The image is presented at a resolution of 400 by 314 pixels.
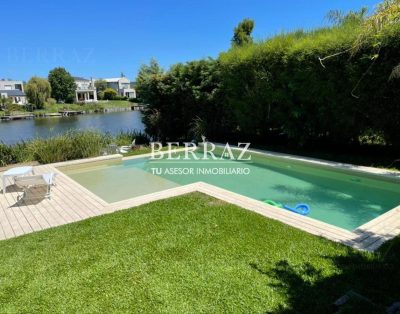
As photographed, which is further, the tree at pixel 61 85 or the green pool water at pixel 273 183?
the tree at pixel 61 85

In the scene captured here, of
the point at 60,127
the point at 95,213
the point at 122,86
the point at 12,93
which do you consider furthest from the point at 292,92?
the point at 122,86

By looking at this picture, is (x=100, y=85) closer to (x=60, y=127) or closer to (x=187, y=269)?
(x=60, y=127)

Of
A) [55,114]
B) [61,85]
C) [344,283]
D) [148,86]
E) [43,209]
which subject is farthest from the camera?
[61,85]

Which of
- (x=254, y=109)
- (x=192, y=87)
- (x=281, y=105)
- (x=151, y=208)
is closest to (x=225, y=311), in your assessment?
(x=151, y=208)

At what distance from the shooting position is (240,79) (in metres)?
11.9

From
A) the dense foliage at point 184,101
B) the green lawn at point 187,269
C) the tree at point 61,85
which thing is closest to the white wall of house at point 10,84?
the tree at point 61,85

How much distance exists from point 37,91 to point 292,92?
216 ft

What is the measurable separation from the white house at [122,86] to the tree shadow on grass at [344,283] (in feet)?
331

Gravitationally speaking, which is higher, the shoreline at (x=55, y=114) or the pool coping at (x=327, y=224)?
the shoreline at (x=55, y=114)

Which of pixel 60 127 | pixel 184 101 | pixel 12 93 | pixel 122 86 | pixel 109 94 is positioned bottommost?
pixel 60 127

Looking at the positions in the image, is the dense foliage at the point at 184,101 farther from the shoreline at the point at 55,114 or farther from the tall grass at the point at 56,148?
the shoreline at the point at 55,114

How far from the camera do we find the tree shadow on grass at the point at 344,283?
2.87m

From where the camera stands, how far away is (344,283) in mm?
3232

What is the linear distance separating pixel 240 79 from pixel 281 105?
214 cm
